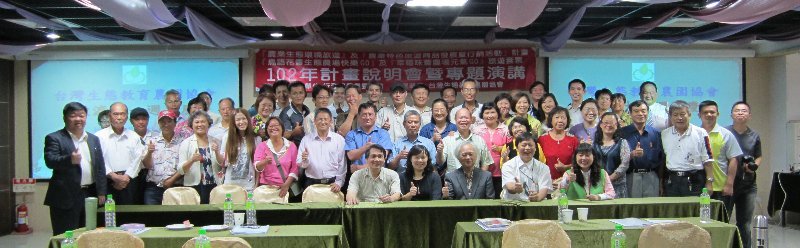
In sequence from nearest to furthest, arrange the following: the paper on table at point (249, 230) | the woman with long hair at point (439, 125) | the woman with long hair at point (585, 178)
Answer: the paper on table at point (249, 230)
the woman with long hair at point (585, 178)
the woman with long hair at point (439, 125)

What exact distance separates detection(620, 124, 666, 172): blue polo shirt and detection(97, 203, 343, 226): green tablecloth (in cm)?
275

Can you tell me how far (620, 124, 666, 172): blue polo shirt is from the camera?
568 centimetres

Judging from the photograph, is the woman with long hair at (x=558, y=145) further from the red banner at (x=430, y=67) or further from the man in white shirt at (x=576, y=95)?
the red banner at (x=430, y=67)

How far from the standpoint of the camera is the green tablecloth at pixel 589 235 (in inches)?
153

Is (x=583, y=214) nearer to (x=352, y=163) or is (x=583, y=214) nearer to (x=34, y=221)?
(x=352, y=163)

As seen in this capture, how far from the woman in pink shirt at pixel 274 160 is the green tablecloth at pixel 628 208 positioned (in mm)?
1928

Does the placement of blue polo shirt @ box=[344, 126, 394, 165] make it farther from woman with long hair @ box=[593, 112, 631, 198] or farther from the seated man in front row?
woman with long hair @ box=[593, 112, 631, 198]

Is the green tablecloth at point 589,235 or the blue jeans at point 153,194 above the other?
the blue jeans at point 153,194

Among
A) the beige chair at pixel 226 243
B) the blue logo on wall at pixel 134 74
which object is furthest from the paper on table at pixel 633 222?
the blue logo on wall at pixel 134 74

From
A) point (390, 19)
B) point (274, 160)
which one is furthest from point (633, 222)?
point (390, 19)

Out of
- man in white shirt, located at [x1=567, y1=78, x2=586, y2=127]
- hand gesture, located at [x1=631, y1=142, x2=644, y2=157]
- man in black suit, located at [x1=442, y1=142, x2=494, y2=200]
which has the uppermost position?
man in white shirt, located at [x1=567, y1=78, x2=586, y2=127]

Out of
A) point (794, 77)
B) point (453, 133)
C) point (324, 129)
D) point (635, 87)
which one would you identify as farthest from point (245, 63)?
point (794, 77)

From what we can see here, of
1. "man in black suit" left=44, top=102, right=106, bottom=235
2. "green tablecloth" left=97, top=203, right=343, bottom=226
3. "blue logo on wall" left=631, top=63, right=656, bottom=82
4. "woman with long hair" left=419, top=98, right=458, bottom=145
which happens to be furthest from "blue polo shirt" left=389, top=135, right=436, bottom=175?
"blue logo on wall" left=631, top=63, right=656, bottom=82

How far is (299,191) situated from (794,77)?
273 inches
